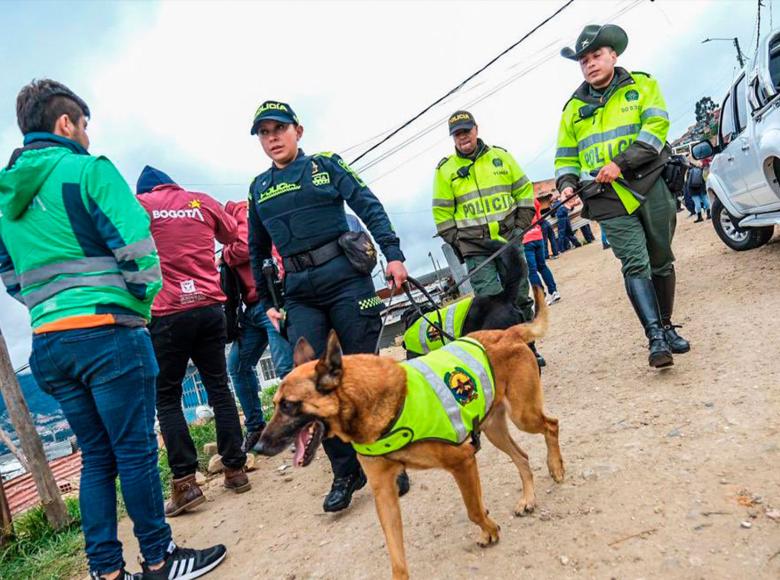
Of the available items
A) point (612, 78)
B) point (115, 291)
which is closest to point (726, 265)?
point (612, 78)

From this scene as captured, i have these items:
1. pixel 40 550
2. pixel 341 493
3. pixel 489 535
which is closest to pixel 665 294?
pixel 489 535

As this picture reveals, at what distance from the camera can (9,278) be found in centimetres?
254

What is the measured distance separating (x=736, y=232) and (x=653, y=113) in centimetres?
441

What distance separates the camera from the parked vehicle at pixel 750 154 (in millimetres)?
4805

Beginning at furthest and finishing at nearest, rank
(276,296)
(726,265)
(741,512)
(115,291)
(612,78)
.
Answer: (726,265) → (612,78) → (276,296) → (115,291) → (741,512)

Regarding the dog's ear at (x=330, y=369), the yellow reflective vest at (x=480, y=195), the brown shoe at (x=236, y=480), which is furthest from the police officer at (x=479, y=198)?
the brown shoe at (x=236, y=480)

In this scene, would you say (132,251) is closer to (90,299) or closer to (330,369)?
(90,299)

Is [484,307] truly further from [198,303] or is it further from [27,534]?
[27,534]

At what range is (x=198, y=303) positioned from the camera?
11.6 feet

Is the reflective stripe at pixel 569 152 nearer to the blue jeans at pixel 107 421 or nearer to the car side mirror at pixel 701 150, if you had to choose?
the car side mirror at pixel 701 150

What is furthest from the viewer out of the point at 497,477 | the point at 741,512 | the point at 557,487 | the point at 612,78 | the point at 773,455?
the point at 612,78

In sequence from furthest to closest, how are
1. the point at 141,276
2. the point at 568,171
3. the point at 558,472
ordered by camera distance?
the point at 568,171 < the point at 558,472 < the point at 141,276

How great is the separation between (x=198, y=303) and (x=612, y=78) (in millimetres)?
3716

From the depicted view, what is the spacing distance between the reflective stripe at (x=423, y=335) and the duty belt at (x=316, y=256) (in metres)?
0.91
